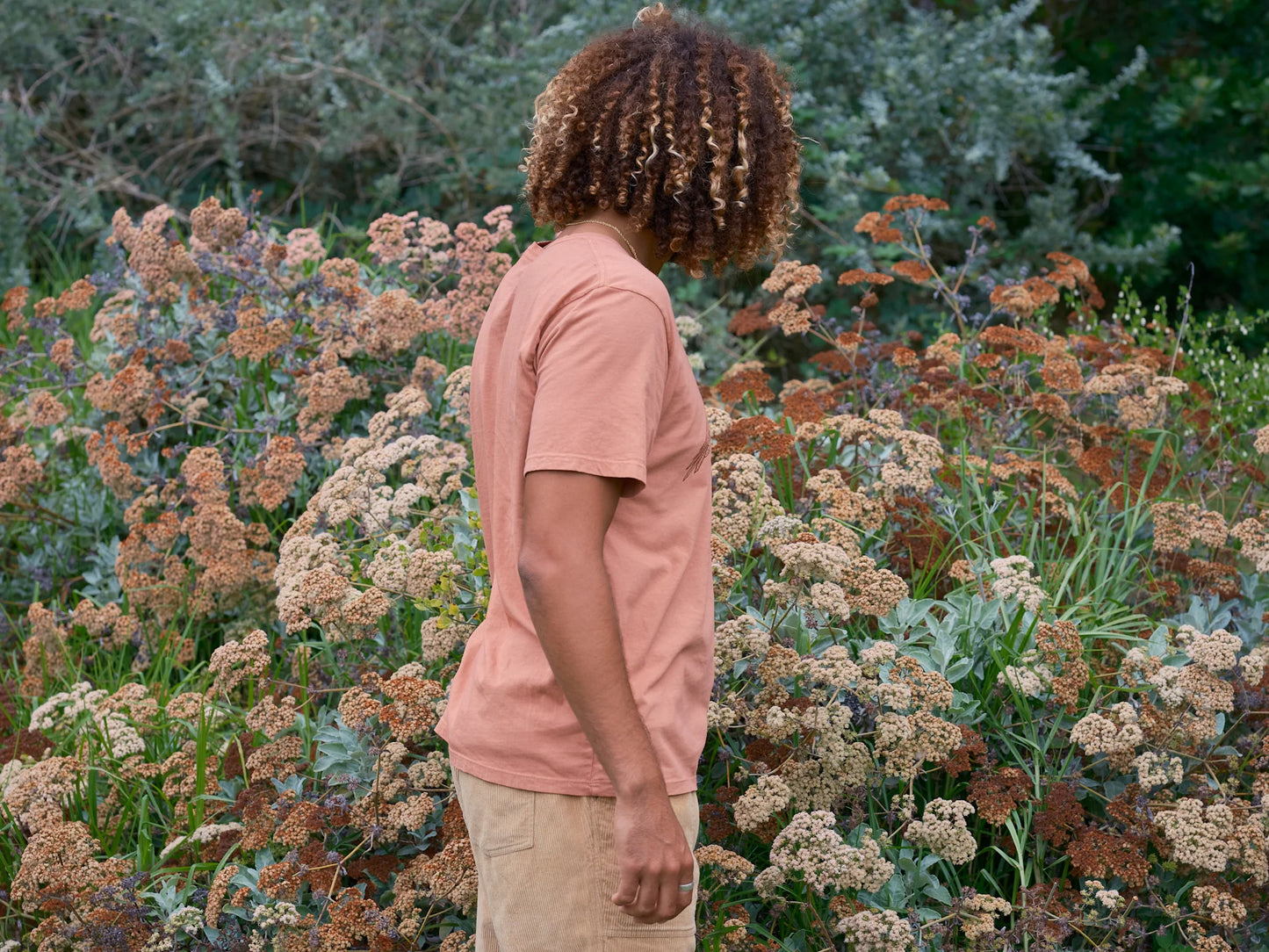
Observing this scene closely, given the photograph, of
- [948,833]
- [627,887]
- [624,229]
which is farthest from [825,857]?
[624,229]

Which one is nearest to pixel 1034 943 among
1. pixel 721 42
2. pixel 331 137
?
pixel 721 42

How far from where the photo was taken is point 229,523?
12.4ft

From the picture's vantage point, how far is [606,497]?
5.40ft

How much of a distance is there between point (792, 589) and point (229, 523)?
1.83 m

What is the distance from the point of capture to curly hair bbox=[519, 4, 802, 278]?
1865mm

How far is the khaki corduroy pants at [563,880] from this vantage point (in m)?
1.75

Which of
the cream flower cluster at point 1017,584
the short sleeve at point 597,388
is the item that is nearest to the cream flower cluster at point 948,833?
the cream flower cluster at point 1017,584

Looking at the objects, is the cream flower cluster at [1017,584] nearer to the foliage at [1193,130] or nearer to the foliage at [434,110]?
the foliage at [434,110]

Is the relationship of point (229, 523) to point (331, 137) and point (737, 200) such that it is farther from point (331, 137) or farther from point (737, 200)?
point (331, 137)

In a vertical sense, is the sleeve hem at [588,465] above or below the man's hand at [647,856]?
above

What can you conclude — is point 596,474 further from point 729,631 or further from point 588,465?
point 729,631

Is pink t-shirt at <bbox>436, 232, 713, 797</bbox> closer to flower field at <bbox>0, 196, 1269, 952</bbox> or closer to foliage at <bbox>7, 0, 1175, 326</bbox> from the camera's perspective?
flower field at <bbox>0, 196, 1269, 952</bbox>

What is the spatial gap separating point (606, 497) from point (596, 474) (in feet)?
0.15

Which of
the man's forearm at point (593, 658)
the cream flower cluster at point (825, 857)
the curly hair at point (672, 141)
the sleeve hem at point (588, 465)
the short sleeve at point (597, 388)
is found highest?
the curly hair at point (672, 141)
